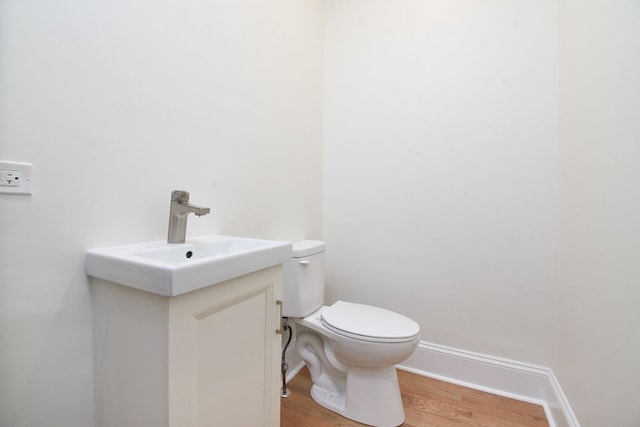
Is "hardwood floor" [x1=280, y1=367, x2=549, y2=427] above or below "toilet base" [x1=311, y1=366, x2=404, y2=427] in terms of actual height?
below

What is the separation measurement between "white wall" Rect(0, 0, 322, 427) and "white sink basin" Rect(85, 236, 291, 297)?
0.09m

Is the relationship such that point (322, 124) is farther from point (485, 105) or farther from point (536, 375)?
point (536, 375)

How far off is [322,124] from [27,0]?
1490 mm

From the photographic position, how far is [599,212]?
0.98m

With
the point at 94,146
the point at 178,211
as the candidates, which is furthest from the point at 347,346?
the point at 94,146

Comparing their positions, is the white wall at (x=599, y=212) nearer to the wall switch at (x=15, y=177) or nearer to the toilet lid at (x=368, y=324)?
the toilet lid at (x=368, y=324)

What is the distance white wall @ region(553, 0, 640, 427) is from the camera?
2.56 ft

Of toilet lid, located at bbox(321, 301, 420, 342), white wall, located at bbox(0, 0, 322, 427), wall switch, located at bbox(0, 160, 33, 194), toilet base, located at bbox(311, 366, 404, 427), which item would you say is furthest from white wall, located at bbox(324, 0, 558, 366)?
wall switch, located at bbox(0, 160, 33, 194)

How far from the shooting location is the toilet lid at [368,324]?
47.1 inches

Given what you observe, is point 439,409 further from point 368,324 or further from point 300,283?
point 300,283

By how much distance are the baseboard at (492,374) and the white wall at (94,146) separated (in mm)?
1285

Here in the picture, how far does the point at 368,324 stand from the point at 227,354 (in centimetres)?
73

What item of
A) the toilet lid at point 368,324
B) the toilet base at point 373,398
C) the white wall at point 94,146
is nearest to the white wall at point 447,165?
the toilet lid at point 368,324

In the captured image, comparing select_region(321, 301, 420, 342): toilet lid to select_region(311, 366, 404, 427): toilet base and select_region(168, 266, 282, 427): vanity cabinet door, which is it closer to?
select_region(311, 366, 404, 427): toilet base
